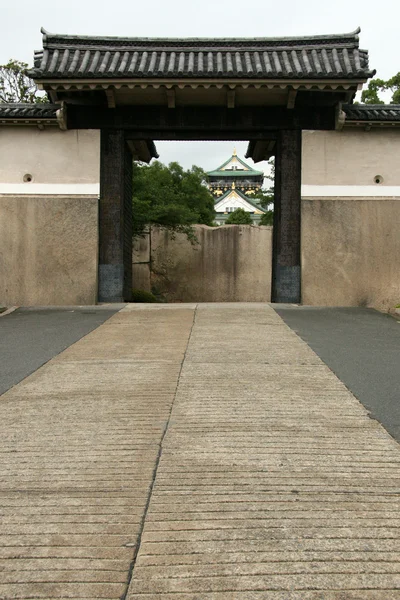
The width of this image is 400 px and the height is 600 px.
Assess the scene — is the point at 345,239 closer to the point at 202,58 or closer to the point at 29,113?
the point at 202,58

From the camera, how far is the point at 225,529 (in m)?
2.03

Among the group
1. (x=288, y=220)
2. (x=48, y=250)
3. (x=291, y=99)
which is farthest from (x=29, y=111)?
(x=288, y=220)

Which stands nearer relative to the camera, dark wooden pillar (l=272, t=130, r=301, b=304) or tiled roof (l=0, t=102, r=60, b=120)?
tiled roof (l=0, t=102, r=60, b=120)

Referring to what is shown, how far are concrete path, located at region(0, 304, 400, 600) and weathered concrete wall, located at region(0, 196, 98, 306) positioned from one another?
5.73m

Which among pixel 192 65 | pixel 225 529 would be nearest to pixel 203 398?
pixel 225 529

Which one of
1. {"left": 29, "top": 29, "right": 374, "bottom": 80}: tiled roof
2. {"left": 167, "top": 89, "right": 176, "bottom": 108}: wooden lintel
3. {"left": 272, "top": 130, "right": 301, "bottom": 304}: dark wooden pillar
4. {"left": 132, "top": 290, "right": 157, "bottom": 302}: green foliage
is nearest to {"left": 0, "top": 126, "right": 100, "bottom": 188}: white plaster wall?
{"left": 29, "top": 29, "right": 374, "bottom": 80}: tiled roof

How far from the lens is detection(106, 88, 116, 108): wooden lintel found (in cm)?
939

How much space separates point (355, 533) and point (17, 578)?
43.8 inches

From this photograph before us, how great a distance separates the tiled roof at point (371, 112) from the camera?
9.93 m

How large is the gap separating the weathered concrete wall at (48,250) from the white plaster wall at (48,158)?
0.94ft

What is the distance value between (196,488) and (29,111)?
30.3 feet

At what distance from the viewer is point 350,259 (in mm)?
10047

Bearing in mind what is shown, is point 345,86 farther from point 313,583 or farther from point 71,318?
point 313,583

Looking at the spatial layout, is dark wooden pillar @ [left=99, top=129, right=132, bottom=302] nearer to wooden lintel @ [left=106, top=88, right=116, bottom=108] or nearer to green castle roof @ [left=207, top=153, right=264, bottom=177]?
wooden lintel @ [left=106, top=88, right=116, bottom=108]
